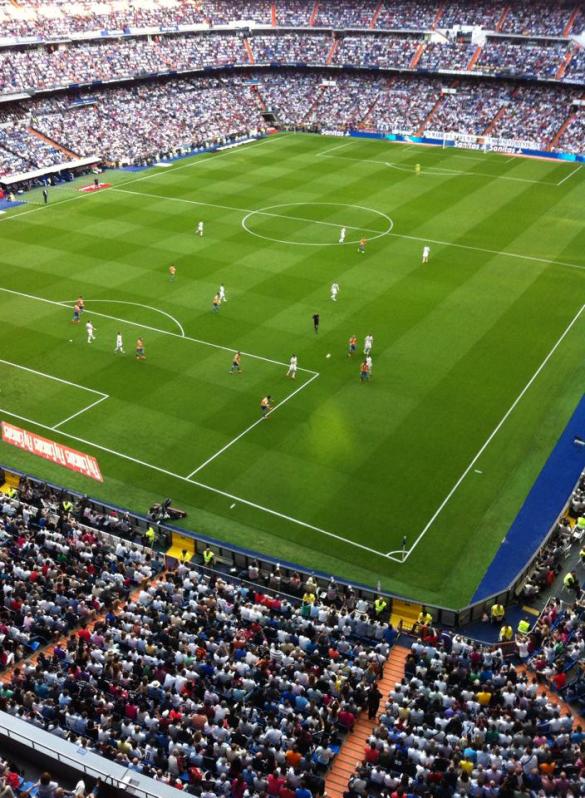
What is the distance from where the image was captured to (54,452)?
36.1 meters

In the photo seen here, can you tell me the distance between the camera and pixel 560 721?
21.9 meters

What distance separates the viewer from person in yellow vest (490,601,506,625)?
28.5 m

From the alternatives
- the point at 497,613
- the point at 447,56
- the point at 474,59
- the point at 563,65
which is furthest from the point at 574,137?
the point at 497,613

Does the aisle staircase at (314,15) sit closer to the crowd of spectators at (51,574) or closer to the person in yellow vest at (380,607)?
the crowd of spectators at (51,574)

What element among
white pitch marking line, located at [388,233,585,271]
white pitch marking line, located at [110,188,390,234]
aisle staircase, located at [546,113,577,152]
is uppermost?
aisle staircase, located at [546,113,577,152]

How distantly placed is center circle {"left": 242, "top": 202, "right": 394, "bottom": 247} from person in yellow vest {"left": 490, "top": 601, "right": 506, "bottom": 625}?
4171 cm

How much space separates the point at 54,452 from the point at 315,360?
659 inches

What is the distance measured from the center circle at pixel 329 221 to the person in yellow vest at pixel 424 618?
41858 mm

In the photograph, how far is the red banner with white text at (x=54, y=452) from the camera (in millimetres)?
34844

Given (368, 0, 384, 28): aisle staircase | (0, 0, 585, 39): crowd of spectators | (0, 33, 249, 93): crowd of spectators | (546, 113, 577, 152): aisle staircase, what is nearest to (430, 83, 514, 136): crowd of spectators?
(0, 0, 585, 39): crowd of spectators

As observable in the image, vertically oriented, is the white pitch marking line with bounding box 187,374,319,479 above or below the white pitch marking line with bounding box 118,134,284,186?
below

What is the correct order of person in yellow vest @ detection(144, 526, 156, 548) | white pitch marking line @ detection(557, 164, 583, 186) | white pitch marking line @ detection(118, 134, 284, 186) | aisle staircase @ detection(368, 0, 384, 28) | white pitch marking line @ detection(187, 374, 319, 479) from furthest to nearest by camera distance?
aisle staircase @ detection(368, 0, 384, 28) → white pitch marking line @ detection(118, 134, 284, 186) → white pitch marking line @ detection(557, 164, 583, 186) → white pitch marking line @ detection(187, 374, 319, 479) → person in yellow vest @ detection(144, 526, 156, 548)

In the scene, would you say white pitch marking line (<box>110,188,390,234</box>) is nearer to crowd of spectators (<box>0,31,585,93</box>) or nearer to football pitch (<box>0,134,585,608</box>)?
football pitch (<box>0,134,585,608</box>)

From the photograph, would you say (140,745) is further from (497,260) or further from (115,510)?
(497,260)
